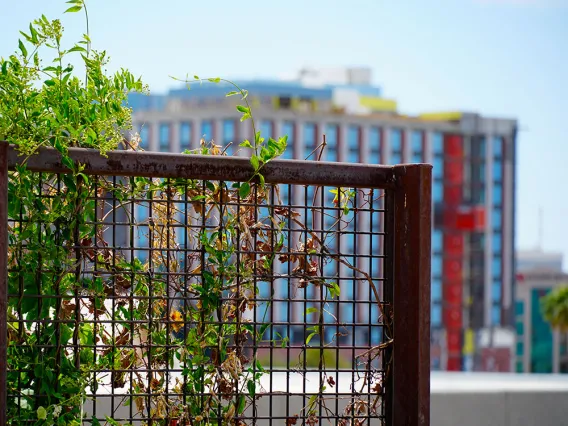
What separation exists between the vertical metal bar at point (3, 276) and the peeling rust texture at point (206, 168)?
0.03m

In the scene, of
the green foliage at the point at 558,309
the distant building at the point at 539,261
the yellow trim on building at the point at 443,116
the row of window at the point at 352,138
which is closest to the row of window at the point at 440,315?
the row of window at the point at 352,138

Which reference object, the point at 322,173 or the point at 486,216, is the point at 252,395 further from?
the point at 486,216

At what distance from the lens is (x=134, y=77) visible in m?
2.00

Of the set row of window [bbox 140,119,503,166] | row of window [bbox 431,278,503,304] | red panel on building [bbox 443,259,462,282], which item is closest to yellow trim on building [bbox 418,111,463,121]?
row of window [bbox 140,119,503,166]

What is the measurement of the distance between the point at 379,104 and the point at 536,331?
24322mm

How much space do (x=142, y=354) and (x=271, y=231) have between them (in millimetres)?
358

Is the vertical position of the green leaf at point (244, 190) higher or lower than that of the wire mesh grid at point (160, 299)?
higher

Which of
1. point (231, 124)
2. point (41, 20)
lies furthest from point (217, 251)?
point (231, 124)

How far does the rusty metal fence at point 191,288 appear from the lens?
192 cm

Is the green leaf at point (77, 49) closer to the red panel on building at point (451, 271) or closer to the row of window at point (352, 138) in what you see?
the row of window at point (352, 138)

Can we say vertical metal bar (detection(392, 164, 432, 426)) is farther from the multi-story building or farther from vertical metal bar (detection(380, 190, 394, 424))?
the multi-story building

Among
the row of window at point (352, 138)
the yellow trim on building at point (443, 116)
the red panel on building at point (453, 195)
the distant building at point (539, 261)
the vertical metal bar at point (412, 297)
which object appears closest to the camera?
the vertical metal bar at point (412, 297)

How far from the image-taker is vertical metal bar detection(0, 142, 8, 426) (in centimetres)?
183

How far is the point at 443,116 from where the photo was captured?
74938mm
